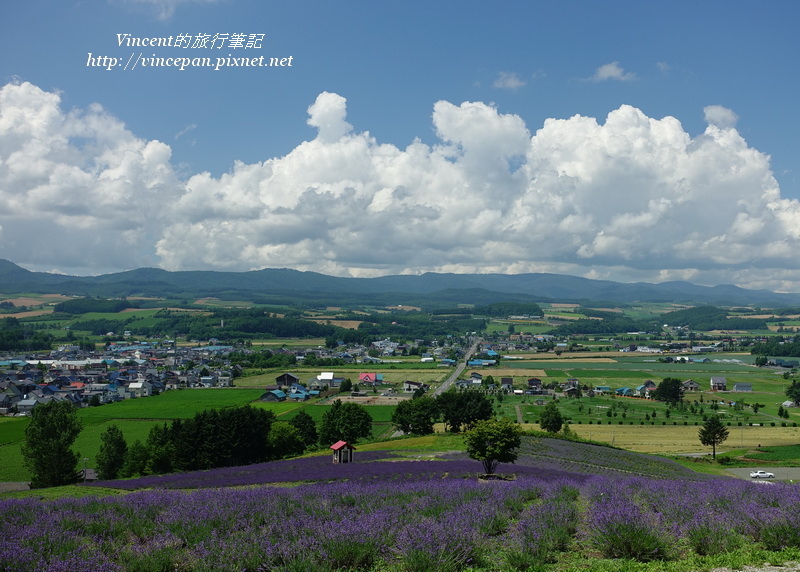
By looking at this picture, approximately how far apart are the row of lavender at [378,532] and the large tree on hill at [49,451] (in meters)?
29.2

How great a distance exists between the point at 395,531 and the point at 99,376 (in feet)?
393

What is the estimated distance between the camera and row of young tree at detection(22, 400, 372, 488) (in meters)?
39.2

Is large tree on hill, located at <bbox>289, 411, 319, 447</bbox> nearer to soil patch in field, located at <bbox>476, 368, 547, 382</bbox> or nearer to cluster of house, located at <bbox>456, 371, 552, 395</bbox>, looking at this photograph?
cluster of house, located at <bbox>456, 371, 552, 395</bbox>

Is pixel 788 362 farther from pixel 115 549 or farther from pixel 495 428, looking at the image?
pixel 115 549

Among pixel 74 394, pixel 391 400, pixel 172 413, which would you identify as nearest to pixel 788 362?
pixel 391 400

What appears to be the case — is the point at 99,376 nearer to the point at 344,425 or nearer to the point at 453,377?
the point at 453,377

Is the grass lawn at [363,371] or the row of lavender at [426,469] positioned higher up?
the row of lavender at [426,469]

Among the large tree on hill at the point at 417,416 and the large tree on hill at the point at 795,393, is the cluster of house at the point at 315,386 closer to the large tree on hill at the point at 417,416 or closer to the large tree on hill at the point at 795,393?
the large tree on hill at the point at 417,416

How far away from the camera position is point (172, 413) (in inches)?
2997

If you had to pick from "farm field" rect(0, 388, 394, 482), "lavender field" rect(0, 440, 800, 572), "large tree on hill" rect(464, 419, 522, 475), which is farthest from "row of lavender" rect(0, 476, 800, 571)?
"farm field" rect(0, 388, 394, 482)

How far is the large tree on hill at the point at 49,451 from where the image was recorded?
127 ft

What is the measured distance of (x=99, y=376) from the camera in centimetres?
11388

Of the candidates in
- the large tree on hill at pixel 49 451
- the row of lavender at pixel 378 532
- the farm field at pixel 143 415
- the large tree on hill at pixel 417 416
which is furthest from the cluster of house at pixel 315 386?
the row of lavender at pixel 378 532

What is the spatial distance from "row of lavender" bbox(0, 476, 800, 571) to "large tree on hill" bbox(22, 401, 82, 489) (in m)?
29.2
